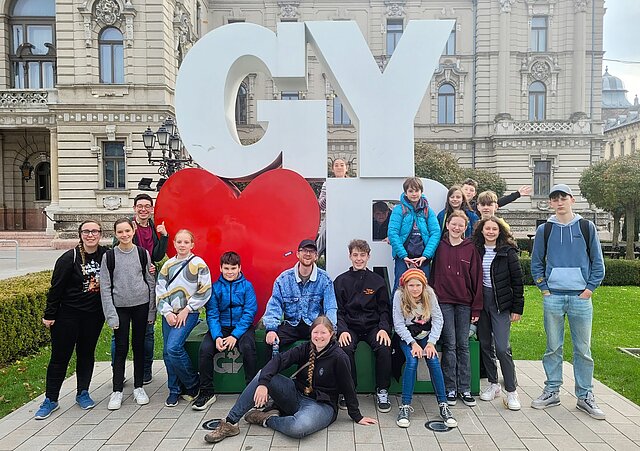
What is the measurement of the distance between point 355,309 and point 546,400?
2.16 m

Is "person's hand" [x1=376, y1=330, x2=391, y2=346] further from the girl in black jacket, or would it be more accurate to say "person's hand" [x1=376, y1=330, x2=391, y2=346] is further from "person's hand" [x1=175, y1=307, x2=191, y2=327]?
"person's hand" [x1=175, y1=307, x2=191, y2=327]

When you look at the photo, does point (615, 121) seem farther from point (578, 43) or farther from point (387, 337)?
point (387, 337)

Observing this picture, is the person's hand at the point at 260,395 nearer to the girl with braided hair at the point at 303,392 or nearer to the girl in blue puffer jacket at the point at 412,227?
the girl with braided hair at the point at 303,392

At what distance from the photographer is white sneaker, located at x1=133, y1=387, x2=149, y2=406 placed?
16.8ft

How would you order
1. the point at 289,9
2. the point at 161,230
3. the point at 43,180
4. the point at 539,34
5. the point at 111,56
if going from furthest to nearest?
the point at 289,9, the point at 539,34, the point at 43,180, the point at 111,56, the point at 161,230

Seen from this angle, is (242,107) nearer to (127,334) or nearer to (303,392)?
(127,334)

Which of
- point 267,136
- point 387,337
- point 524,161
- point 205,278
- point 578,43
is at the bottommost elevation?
point 387,337

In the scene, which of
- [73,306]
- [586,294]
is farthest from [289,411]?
[586,294]

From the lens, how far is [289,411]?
4.39 m

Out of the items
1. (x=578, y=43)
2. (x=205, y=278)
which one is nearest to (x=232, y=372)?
(x=205, y=278)

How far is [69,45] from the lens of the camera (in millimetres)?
25109

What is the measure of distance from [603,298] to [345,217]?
942cm

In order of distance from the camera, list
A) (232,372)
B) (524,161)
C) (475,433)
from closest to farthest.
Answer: (475,433) < (232,372) < (524,161)

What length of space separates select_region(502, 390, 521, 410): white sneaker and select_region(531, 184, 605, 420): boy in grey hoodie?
0.20 meters
